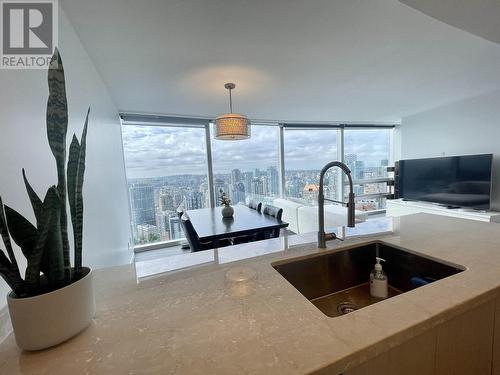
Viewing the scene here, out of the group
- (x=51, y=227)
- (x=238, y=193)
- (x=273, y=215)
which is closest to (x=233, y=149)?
(x=238, y=193)

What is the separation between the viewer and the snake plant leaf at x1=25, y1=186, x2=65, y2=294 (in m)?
0.50

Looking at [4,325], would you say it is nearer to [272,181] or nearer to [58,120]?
[58,120]

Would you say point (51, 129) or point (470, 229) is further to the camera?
point (470, 229)

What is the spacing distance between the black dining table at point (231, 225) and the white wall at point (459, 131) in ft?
12.1

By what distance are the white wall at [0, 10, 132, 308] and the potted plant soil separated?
0.90ft

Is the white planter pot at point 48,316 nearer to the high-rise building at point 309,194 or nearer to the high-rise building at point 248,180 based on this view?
the high-rise building at point 248,180

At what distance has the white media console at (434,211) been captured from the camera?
3.25m

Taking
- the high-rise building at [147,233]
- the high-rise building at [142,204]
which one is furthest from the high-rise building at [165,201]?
the high-rise building at [147,233]

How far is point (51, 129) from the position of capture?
0.55 metres

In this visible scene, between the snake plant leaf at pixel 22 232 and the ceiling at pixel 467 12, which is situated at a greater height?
the ceiling at pixel 467 12

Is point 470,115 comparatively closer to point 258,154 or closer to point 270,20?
point 258,154

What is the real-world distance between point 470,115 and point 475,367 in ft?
14.7

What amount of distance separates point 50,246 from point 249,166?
419cm

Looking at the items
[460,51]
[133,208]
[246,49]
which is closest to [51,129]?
[246,49]
